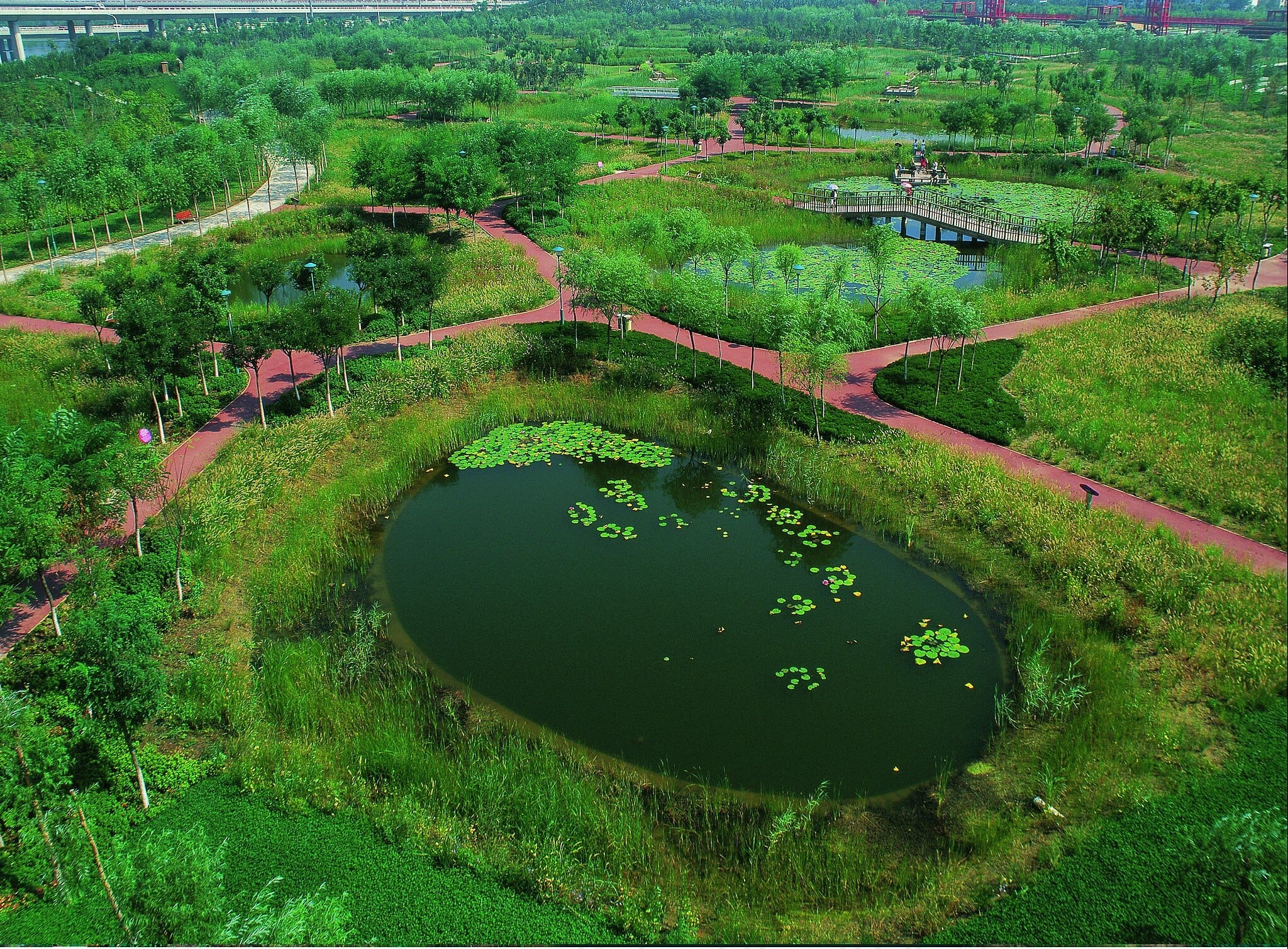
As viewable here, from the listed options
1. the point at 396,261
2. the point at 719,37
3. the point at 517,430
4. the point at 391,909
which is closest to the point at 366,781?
the point at 391,909

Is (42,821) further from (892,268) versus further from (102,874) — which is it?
(892,268)

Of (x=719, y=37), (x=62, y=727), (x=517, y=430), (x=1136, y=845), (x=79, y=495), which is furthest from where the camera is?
(x=719, y=37)

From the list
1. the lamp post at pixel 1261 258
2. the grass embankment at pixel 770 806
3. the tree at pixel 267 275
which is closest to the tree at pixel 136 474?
the grass embankment at pixel 770 806

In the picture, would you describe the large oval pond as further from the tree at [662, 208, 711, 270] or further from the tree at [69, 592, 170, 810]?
the tree at [662, 208, 711, 270]

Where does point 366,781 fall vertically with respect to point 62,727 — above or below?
below

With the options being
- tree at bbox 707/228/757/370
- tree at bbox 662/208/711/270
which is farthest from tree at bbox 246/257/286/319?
tree at bbox 707/228/757/370

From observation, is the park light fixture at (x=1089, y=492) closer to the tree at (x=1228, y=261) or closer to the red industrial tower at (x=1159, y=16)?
the tree at (x=1228, y=261)

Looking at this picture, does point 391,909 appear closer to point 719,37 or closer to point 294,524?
point 294,524
